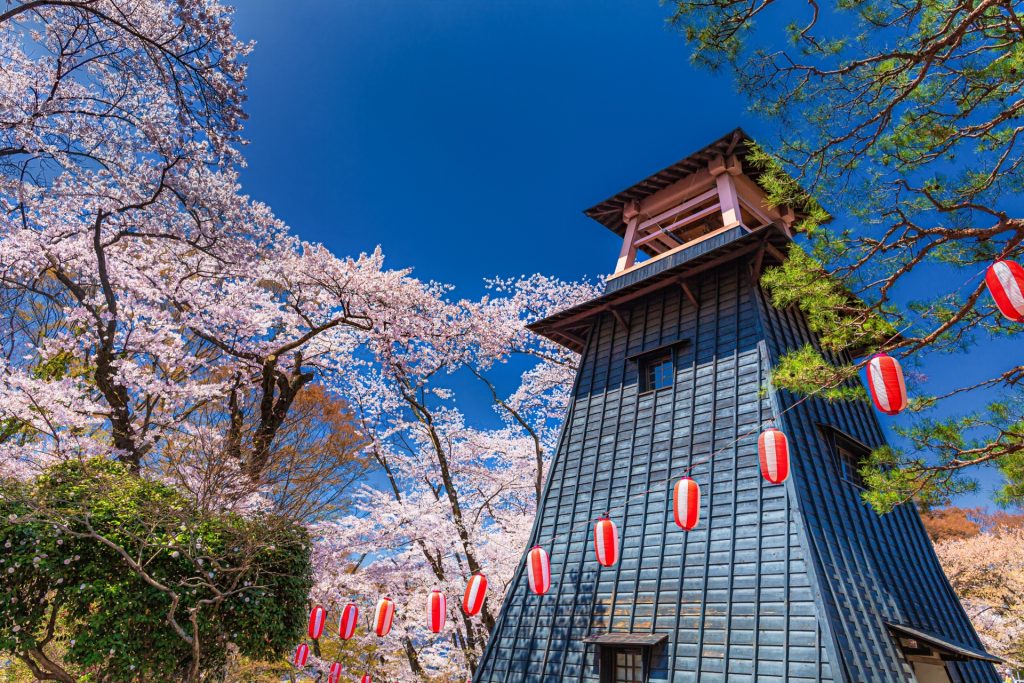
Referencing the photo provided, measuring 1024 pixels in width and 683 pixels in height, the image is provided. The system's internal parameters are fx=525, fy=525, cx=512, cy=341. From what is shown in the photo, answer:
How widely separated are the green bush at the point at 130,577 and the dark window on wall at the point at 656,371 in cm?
602

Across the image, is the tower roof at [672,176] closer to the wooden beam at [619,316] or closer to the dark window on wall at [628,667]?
the wooden beam at [619,316]

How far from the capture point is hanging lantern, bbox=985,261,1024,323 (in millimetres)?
3484

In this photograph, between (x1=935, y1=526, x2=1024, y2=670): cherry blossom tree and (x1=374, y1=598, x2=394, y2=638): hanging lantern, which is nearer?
(x1=374, y1=598, x2=394, y2=638): hanging lantern

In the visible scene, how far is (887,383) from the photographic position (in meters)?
4.34

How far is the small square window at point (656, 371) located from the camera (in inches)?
328

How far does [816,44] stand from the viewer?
4.25m

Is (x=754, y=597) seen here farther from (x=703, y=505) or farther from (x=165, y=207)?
(x=165, y=207)

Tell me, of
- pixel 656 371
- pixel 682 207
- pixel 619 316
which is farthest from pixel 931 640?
pixel 682 207

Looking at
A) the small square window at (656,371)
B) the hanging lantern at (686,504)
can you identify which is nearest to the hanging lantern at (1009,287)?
the hanging lantern at (686,504)

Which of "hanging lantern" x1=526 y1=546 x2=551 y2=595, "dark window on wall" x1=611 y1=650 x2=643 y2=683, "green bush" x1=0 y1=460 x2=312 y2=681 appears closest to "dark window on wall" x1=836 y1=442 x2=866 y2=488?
"dark window on wall" x1=611 y1=650 x2=643 y2=683

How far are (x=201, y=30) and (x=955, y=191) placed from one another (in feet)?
23.5

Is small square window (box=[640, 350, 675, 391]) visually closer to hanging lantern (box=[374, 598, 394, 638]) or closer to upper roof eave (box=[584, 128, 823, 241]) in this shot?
upper roof eave (box=[584, 128, 823, 241])

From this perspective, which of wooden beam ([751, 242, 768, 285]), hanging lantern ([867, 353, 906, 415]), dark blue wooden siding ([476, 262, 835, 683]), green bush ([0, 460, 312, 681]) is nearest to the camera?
hanging lantern ([867, 353, 906, 415])

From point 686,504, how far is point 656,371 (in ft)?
10.6
